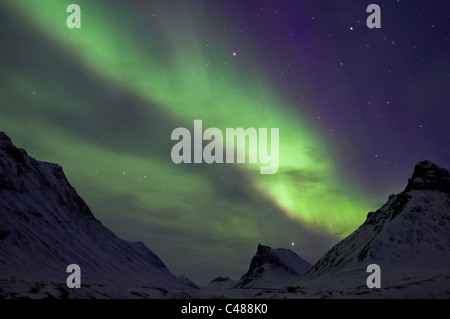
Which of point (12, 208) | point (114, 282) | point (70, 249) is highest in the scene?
point (12, 208)

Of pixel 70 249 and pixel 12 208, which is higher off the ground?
pixel 12 208

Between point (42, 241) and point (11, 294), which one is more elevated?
point (42, 241)

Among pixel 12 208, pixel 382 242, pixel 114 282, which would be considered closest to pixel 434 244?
pixel 382 242

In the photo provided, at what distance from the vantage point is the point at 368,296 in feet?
301

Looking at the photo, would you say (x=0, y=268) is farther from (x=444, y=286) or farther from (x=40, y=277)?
(x=444, y=286)

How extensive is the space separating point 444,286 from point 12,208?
7315 inches
